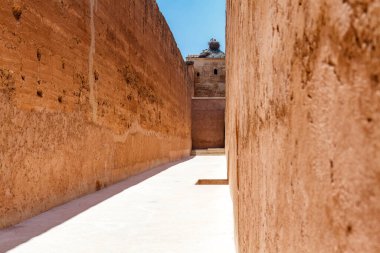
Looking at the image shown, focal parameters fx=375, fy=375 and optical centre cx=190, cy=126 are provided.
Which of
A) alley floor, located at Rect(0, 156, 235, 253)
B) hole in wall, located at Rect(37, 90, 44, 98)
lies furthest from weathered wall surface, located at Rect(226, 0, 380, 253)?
hole in wall, located at Rect(37, 90, 44, 98)

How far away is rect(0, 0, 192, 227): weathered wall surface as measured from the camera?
327 centimetres

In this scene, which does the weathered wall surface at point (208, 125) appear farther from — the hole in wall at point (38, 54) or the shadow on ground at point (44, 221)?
the hole in wall at point (38, 54)

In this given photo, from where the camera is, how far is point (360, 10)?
38 centimetres

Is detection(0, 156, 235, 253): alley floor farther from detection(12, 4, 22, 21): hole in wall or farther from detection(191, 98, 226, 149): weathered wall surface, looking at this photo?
detection(191, 98, 226, 149): weathered wall surface

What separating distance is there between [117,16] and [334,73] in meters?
6.68

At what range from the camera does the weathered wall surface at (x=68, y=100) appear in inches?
129

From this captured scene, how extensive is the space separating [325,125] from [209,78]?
31.9 m

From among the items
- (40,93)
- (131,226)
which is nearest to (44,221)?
(131,226)

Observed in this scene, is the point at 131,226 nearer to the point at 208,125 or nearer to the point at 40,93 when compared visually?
the point at 40,93

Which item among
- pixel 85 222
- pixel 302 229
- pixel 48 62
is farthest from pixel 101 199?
pixel 302 229

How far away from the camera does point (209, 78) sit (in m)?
32.0

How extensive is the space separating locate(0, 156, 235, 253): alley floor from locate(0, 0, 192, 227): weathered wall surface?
0.33m

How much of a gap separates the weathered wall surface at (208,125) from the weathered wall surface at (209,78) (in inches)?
418

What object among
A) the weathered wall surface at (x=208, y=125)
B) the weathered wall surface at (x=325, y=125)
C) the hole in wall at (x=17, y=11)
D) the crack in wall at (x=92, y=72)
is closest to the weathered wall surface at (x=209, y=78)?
the weathered wall surface at (x=208, y=125)
